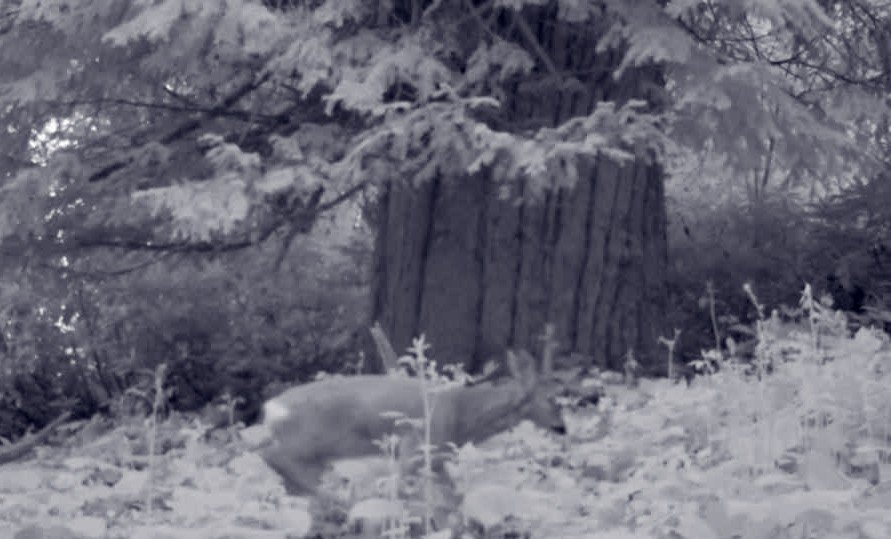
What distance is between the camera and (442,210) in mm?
9164

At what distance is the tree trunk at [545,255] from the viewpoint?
8883 mm

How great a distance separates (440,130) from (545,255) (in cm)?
158

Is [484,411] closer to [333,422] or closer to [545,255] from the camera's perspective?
[333,422]

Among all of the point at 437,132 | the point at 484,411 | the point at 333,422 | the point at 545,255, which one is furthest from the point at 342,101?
the point at 333,422

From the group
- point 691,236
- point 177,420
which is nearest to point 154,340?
point 177,420

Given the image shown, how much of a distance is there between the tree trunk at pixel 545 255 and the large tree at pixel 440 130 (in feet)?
0.04

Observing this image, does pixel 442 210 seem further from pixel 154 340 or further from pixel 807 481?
pixel 807 481

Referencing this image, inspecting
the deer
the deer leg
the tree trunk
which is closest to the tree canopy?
the tree trunk

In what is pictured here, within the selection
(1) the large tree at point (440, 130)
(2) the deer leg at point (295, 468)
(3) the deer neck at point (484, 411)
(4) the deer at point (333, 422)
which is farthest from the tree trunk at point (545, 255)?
(2) the deer leg at point (295, 468)

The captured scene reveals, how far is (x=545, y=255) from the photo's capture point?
9008mm

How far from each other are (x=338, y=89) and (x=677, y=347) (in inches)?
132

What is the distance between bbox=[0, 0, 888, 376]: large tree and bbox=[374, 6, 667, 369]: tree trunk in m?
0.01

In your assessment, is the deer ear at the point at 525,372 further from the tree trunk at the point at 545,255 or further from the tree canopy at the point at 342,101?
the tree trunk at the point at 545,255

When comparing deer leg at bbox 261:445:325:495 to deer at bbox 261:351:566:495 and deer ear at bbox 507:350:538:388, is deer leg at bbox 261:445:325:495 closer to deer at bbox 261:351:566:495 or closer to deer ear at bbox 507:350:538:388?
deer at bbox 261:351:566:495
